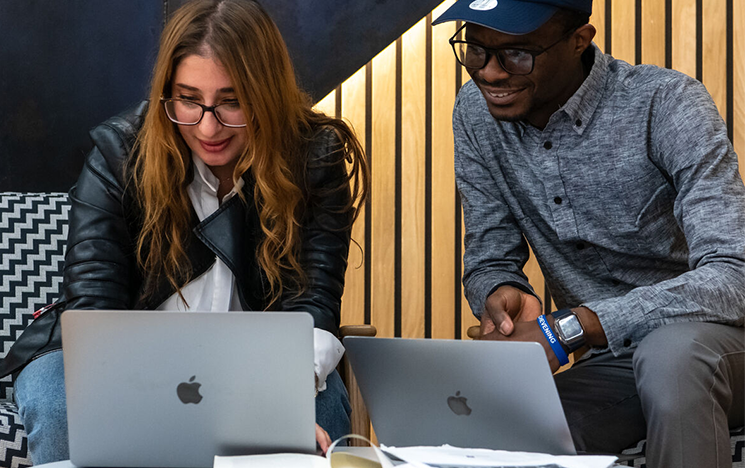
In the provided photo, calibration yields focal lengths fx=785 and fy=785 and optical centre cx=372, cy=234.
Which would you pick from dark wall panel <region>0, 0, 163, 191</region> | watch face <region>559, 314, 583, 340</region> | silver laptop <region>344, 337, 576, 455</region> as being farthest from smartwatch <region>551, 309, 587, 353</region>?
dark wall panel <region>0, 0, 163, 191</region>

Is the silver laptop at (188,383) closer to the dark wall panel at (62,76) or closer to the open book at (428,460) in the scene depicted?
the open book at (428,460)

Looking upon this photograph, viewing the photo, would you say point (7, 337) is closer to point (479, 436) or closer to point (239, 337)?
point (239, 337)

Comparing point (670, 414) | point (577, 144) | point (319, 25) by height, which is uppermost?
point (319, 25)

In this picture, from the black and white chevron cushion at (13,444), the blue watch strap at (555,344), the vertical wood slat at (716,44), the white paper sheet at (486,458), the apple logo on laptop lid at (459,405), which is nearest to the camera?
the white paper sheet at (486,458)

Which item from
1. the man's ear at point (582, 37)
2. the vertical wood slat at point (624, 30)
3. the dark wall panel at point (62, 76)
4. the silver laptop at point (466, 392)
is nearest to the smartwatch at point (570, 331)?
the silver laptop at point (466, 392)

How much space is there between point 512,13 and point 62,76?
5.44 ft

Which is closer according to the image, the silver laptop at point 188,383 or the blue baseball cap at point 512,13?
the silver laptop at point 188,383

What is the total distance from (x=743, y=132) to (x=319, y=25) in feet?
5.26

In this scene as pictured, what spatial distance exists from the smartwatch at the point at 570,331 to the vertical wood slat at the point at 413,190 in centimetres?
140

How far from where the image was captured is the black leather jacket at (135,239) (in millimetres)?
1729

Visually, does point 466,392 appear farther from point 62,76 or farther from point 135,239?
point 62,76

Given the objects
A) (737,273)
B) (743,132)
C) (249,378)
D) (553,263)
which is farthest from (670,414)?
(743,132)

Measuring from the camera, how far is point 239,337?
104 cm

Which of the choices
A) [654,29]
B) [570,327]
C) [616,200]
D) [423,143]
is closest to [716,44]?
[654,29]
